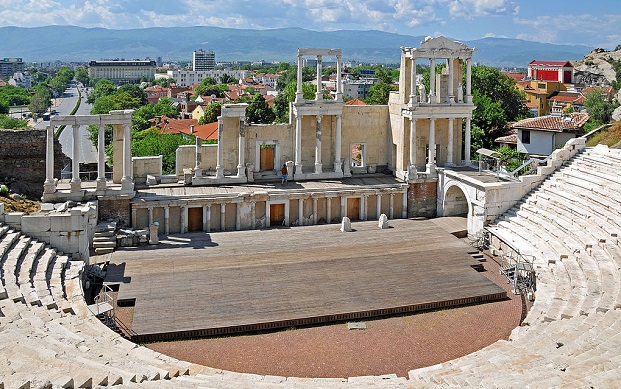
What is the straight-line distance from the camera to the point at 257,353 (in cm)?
1633

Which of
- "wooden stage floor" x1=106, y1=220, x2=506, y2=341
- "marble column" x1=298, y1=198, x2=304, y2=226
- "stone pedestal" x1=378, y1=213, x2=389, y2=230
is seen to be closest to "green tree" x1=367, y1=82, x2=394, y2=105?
"marble column" x1=298, y1=198, x2=304, y2=226

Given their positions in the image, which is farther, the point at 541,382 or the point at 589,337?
the point at 589,337

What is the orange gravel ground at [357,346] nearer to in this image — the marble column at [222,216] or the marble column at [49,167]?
the marble column at [222,216]

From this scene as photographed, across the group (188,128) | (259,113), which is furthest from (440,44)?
(188,128)

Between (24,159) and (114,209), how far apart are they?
19.8ft

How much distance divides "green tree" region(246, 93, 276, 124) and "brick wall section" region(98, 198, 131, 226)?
4115 cm

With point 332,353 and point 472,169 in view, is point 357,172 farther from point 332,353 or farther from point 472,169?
point 332,353

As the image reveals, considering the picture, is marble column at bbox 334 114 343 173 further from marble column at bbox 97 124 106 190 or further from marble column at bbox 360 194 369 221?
marble column at bbox 97 124 106 190

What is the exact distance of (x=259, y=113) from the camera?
221ft

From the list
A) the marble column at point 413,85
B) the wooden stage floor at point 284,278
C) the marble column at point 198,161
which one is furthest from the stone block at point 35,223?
the marble column at point 413,85

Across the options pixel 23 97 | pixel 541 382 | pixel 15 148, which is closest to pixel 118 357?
pixel 541 382

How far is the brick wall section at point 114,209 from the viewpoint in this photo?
2631 cm

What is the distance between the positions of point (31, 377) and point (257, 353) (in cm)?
664

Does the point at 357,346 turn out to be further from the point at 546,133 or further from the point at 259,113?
the point at 259,113
